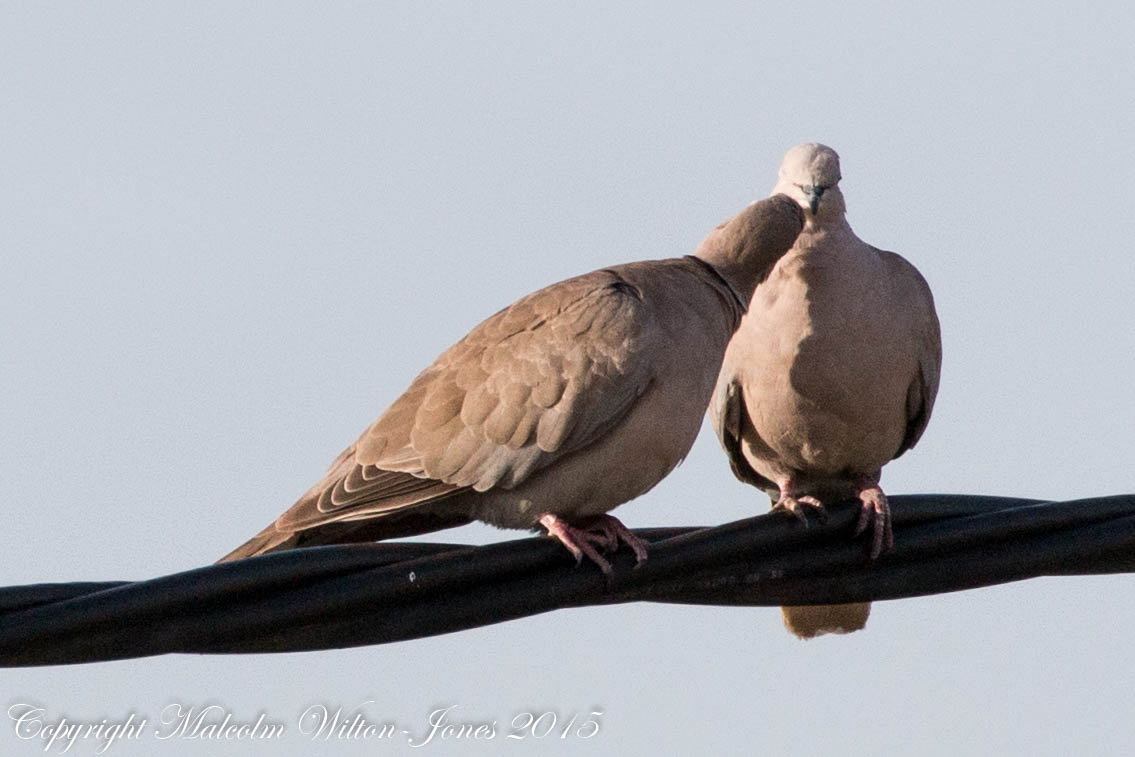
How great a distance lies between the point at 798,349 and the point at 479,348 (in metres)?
1.77

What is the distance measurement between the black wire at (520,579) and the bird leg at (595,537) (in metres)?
0.06

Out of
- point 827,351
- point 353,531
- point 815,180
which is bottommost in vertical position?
point 353,531

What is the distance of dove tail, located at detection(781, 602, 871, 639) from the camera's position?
27.2 feet

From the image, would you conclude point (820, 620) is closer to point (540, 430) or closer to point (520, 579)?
point (540, 430)

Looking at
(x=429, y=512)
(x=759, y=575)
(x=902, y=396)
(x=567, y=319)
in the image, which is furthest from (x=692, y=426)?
(x=902, y=396)

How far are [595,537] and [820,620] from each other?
3121 millimetres

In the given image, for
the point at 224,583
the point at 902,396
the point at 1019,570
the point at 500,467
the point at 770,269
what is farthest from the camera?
the point at 902,396

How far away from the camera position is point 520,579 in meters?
4.52

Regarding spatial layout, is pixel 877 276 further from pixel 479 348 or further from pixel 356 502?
pixel 356 502

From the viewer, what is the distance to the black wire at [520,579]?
3982mm

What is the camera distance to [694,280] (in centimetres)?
675

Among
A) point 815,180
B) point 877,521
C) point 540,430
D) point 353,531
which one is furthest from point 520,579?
point 815,180

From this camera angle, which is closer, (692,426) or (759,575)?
(759,575)

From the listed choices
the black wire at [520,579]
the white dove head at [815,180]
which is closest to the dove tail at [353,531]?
the black wire at [520,579]
